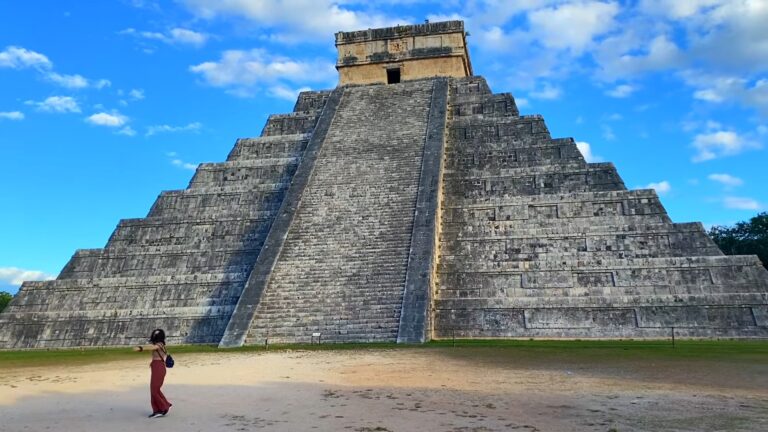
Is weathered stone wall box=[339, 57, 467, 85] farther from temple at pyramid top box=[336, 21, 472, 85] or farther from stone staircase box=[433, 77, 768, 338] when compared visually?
stone staircase box=[433, 77, 768, 338]

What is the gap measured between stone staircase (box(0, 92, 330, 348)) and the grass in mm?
1456

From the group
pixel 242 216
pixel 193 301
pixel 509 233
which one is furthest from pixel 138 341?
pixel 509 233

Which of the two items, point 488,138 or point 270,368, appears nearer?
point 270,368

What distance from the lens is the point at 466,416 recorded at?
5516 millimetres

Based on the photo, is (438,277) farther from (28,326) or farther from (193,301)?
(28,326)

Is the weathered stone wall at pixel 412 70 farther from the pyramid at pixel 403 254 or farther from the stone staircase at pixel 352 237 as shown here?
the pyramid at pixel 403 254

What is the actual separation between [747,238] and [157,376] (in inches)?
1191

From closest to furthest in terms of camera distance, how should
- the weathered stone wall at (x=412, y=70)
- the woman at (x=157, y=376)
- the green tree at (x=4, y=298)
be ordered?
1. the woman at (x=157, y=376)
2. the weathered stone wall at (x=412, y=70)
3. the green tree at (x=4, y=298)

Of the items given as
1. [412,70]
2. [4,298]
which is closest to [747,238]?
[412,70]

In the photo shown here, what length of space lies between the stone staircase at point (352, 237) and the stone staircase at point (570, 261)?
131 centimetres

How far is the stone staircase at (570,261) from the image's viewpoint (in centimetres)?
1306

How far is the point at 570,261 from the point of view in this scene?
14609mm

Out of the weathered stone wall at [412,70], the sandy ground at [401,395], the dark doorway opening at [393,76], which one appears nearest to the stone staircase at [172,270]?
the sandy ground at [401,395]

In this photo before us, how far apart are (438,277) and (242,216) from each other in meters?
6.14
